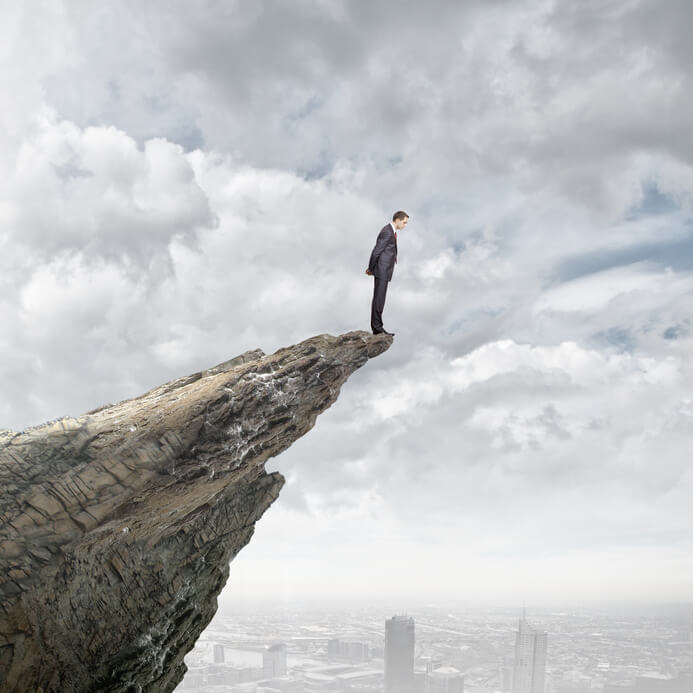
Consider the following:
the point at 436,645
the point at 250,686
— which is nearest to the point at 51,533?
the point at 250,686

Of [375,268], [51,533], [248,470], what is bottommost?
[51,533]

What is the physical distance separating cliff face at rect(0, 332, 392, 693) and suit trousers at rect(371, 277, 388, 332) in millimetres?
468

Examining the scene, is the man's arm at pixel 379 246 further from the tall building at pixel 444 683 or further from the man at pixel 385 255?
the tall building at pixel 444 683

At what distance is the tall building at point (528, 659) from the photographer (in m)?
146

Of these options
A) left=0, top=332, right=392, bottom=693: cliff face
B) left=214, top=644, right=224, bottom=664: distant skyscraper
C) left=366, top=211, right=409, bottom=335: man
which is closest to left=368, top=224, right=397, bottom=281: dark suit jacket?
left=366, top=211, right=409, bottom=335: man

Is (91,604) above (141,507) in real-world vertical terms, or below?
below

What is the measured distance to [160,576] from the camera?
1992 cm

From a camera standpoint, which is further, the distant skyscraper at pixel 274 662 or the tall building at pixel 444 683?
the distant skyscraper at pixel 274 662

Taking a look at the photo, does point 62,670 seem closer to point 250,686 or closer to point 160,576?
point 160,576

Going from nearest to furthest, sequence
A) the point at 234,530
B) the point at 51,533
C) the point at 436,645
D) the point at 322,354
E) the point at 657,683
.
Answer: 1. the point at 51,533
2. the point at 322,354
3. the point at 234,530
4. the point at 657,683
5. the point at 436,645

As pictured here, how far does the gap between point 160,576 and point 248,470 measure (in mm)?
4434

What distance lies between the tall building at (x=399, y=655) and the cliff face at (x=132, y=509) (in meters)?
96.8

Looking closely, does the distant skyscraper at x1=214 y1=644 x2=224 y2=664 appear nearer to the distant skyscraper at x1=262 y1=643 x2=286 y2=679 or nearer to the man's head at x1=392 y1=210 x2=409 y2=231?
the distant skyscraper at x1=262 y1=643 x2=286 y2=679

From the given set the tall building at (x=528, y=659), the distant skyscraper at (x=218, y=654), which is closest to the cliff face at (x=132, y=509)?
the tall building at (x=528, y=659)
